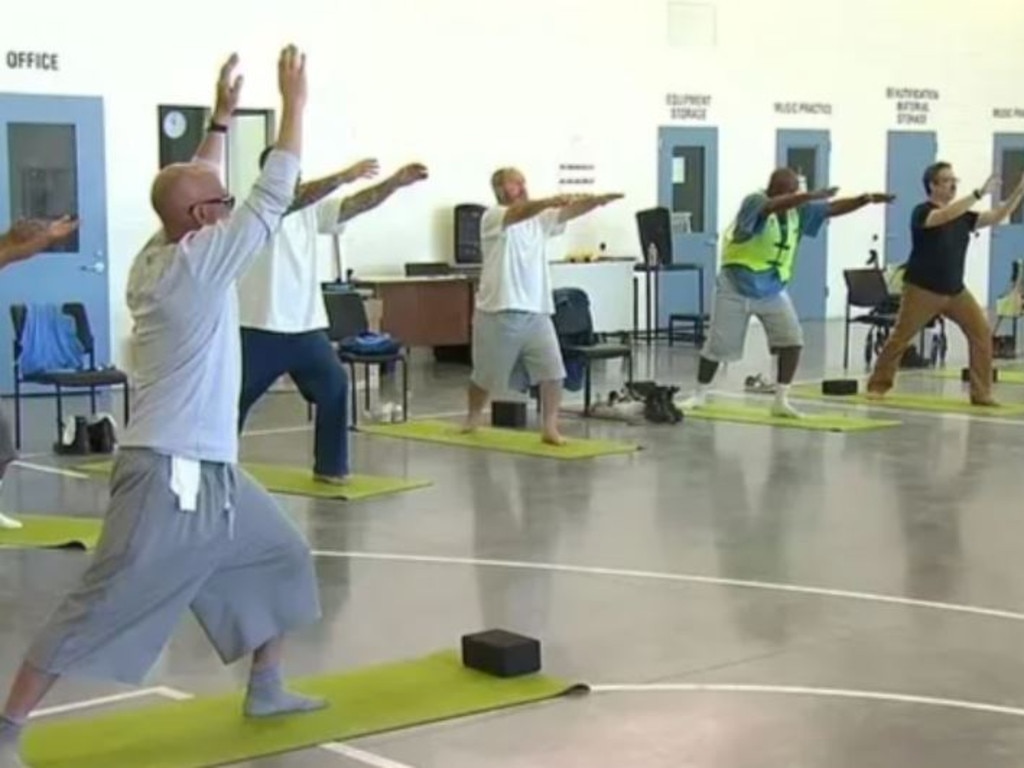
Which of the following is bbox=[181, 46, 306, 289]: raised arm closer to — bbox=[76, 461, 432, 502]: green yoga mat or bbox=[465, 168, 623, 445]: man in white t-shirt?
bbox=[76, 461, 432, 502]: green yoga mat

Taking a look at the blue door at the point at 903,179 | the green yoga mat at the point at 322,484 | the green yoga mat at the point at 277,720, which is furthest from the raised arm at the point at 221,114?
the blue door at the point at 903,179

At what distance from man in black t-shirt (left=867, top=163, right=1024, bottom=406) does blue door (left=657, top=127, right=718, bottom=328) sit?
619cm

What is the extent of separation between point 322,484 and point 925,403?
5379 millimetres

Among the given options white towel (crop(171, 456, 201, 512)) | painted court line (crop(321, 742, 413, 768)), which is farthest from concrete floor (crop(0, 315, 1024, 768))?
white towel (crop(171, 456, 201, 512))

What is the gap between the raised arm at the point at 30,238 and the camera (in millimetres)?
5234

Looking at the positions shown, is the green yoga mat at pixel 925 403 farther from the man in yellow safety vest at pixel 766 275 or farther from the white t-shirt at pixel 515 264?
the white t-shirt at pixel 515 264

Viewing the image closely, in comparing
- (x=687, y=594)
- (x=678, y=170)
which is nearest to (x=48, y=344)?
(x=687, y=594)

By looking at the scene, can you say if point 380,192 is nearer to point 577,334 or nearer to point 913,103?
point 577,334

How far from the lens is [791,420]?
11.6 m

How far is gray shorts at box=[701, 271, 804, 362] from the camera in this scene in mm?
11508

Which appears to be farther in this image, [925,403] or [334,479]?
[925,403]

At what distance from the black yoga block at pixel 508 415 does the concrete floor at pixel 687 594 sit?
0.91 metres

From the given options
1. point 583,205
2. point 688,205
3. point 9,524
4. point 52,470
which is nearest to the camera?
point 9,524

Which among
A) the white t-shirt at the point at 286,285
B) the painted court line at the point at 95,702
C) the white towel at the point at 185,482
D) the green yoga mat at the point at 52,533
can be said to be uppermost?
the white t-shirt at the point at 286,285
